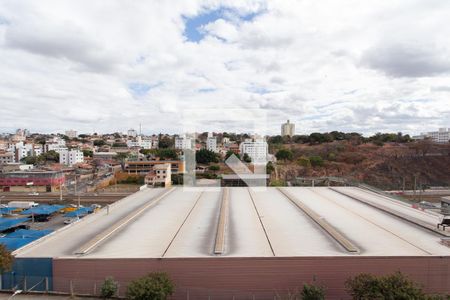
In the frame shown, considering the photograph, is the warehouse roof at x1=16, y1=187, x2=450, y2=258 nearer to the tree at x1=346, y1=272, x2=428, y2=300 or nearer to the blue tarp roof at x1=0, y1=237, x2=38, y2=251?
the tree at x1=346, y1=272, x2=428, y2=300

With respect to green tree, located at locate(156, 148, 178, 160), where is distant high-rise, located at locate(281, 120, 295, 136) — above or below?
above

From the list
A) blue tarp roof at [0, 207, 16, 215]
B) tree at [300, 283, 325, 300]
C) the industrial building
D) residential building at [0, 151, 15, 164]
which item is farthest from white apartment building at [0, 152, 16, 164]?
Result: tree at [300, 283, 325, 300]

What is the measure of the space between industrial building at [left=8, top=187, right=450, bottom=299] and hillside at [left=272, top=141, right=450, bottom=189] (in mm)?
26488

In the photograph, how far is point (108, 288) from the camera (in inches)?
290

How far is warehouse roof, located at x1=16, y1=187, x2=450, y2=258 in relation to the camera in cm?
828

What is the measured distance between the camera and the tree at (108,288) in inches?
290

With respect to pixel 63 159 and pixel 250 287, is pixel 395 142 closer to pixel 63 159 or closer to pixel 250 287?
pixel 250 287

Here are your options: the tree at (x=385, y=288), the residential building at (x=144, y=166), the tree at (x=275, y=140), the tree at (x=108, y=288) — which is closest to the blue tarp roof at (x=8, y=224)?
the tree at (x=108, y=288)

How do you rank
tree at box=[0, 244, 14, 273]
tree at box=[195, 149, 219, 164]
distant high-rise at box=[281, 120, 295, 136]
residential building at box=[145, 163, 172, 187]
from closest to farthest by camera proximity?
tree at box=[0, 244, 14, 273]
residential building at box=[145, 163, 172, 187]
tree at box=[195, 149, 219, 164]
distant high-rise at box=[281, 120, 295, 136]

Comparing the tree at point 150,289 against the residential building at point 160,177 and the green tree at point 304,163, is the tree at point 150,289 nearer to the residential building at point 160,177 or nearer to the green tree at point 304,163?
the residential building at point 160,177

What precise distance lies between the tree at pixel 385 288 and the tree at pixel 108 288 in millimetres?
5705

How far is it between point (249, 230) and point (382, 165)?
37.6m

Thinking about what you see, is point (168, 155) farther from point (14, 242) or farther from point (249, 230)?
point (249, 230)

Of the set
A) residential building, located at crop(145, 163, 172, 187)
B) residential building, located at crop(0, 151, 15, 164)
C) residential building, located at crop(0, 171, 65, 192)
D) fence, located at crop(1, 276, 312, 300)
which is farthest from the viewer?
residential building, located at crop(0, 151, 15, 164)
